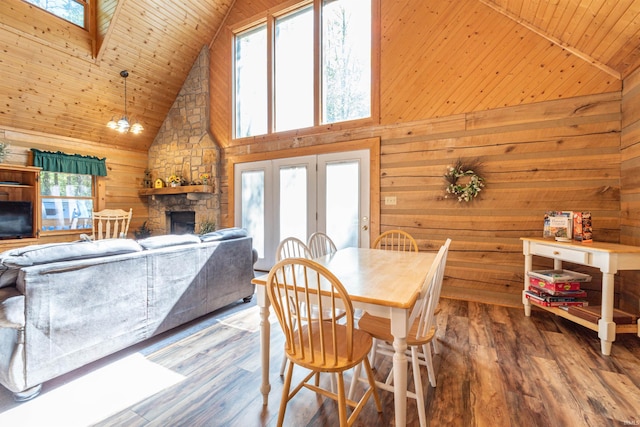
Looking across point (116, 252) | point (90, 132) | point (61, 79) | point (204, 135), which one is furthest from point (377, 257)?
point (90, 132)

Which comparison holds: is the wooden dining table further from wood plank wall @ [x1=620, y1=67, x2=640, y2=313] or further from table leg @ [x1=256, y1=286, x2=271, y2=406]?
wood plank wall @ [x1=620, y1=67, x2=640, y2=313]

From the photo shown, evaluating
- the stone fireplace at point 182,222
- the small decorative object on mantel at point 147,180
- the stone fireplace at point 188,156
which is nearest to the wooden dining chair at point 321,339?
the stone fireplace at point 188,156

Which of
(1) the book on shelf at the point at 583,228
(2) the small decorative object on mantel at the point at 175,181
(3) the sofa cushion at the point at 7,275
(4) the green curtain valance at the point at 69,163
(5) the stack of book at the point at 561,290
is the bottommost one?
(5) the stack of book at the point at 561,290

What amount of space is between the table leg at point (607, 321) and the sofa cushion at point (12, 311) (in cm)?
396

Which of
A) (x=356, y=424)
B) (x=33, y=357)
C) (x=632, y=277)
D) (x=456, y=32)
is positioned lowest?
(x=356, y=424)

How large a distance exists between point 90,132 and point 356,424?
649 cm

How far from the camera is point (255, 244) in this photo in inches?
206

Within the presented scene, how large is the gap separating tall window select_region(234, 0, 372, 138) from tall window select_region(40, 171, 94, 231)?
122 inches

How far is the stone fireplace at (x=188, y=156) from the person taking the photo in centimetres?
560

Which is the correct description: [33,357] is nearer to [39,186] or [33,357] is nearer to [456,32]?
[39,186]

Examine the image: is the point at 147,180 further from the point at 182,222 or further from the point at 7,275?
the point at 7,275

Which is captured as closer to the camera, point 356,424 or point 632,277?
point 356,424

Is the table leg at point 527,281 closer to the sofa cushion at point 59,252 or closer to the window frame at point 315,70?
the window frame at point 315,70

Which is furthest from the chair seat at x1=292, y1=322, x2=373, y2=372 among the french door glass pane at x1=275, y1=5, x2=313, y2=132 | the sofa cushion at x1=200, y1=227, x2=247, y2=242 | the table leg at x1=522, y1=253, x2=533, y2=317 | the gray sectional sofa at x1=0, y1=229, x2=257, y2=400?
the french door glass pane at x1=275, y1=5, x2=313, y2=132
